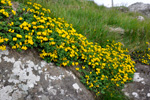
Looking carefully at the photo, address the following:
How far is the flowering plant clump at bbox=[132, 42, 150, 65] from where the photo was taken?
13.4ft

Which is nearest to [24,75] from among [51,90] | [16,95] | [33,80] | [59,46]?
[33,80]

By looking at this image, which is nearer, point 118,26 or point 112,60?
point 112,60

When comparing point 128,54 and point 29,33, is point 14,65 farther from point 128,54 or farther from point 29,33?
point 128,54

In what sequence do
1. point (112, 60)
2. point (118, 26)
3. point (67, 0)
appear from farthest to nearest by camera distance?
1. point (67, 0)
2. point (118, 26)
3. point (112, 60)

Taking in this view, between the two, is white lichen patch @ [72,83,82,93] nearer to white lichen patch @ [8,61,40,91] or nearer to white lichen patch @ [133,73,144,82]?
white lichen patch @ [8,61,40,91]

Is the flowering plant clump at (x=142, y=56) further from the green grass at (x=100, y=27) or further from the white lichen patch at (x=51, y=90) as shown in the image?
the white lichen patch at (x=51, y=90)

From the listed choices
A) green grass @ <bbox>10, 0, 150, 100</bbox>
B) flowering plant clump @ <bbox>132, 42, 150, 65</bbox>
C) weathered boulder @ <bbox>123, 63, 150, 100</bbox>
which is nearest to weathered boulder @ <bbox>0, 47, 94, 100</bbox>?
weathered boulder @ <bbox>123, 63, 150, 100</bbox>

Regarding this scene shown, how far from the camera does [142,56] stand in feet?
14.1

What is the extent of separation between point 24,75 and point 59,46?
2.67 feet

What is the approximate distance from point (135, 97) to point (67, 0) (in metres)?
5.63

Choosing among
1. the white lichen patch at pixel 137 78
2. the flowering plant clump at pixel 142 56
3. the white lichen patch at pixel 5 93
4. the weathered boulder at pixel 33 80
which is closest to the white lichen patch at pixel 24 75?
the weathered boulder at pixel 33 80

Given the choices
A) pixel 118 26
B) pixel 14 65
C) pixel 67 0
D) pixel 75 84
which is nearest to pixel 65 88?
pixel 75 84

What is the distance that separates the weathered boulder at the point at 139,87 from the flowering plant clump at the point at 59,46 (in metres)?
0.15

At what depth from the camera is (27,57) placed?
2350 millimetres
